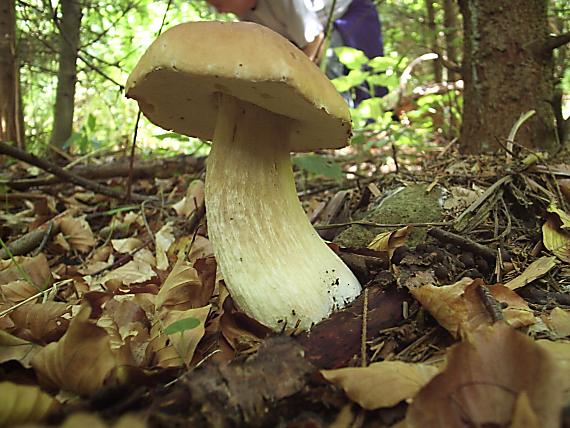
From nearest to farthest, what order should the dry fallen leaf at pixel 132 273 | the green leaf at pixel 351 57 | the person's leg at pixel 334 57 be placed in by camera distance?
the dry fallen leaf at pixel 132 273 < the green leaf at pixel 351 57 < the person's leg at pixel 334 57

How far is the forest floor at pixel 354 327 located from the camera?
863mm

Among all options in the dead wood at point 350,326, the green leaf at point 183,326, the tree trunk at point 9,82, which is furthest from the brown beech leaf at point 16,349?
the tree trunk at point 9,82

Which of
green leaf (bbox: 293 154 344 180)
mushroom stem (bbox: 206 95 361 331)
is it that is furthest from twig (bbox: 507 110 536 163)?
mushroom stem (bbox: 206 95 361 331)

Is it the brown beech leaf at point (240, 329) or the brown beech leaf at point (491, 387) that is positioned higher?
the brown beech leaf at point (491, 387)

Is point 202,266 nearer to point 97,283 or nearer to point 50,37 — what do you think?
point 97,283

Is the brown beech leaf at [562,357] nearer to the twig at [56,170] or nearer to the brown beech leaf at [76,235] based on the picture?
the brown beech leaf at [76,235]

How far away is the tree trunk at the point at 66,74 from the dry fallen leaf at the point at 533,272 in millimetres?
4232

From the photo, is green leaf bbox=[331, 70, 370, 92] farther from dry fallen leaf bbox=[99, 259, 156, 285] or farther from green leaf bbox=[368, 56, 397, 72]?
dry fallen leaf bbox=[99, 259, 156, 285]

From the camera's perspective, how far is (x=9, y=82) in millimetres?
3906

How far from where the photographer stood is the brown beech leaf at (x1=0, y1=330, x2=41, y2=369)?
1.17m

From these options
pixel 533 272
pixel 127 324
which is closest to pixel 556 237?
pixel 533 272

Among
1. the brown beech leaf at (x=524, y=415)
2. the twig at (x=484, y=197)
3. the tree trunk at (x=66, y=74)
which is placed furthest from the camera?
the tree trunk at (x=66, y=74)

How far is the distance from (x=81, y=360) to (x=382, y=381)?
0.71 meters

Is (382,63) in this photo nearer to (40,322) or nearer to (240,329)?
(240,329)
